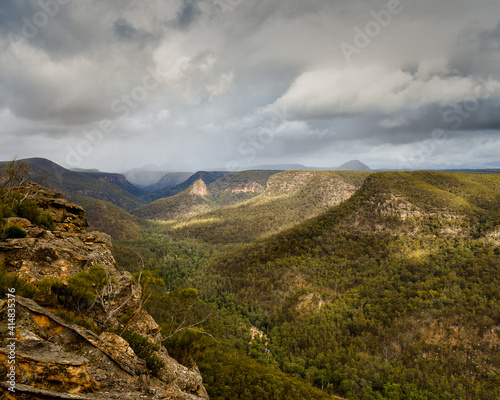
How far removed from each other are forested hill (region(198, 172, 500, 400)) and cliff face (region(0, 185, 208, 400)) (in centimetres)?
6844

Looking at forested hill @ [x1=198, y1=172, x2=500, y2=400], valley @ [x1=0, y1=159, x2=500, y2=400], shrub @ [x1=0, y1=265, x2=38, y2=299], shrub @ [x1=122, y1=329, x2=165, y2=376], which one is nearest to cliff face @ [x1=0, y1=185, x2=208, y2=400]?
shrub @ [x1=122, y1=329, x2=165, y2=376]

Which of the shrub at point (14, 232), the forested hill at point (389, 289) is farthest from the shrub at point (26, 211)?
the forested hill at point (389, 289)

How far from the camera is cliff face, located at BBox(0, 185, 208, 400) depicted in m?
6.36

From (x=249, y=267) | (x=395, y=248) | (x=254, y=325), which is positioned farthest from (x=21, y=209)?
(x=395, y=248)

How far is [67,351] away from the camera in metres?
8.64

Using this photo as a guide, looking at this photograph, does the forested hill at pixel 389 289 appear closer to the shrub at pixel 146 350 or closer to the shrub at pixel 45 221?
the shrub at pixel 146 350

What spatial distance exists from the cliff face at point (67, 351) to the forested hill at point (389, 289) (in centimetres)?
6844

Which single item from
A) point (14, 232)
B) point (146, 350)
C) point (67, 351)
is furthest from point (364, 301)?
point (14, 232)

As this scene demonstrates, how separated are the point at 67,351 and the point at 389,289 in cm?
10719

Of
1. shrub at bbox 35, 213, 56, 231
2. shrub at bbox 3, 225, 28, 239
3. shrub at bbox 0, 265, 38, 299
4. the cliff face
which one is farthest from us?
shrub at bbox 35, 213, 56, 231

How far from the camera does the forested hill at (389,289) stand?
61094mm

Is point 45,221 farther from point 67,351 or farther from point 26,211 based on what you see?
point 67,351

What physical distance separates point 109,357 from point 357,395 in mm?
75529

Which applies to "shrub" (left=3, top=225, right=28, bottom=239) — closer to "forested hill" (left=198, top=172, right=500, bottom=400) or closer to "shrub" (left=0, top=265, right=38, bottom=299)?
"shrub" (left=0, top=265, right=38, bottom=299)
